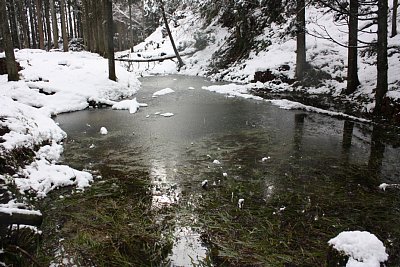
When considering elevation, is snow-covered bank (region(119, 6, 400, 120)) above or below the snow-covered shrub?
below

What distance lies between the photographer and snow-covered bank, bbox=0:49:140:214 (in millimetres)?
5816

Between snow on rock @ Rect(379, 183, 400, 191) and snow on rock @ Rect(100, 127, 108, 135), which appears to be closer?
snow on rock @ Rect(379, 183, 400, 191)

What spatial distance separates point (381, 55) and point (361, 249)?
8.51 m

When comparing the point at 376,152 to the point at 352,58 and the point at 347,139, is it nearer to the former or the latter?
the point at 347,139

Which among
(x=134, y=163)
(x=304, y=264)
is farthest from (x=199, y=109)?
(x=304, y=264)

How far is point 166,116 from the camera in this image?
1215cm

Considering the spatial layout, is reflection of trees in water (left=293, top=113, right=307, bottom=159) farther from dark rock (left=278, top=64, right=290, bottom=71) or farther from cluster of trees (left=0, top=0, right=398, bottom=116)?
dark rock (left=278, top=64, right=290, bottom=71)

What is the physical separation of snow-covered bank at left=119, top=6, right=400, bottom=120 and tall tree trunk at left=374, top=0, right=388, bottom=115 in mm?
274

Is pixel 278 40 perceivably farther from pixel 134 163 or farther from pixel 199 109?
pixel 134 163

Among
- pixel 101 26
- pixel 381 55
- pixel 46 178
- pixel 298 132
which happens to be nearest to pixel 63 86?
pixel 46 178

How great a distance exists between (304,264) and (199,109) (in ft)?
32.8

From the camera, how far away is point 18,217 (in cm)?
311

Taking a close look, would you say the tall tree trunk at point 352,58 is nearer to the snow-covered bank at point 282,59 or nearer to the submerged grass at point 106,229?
the snow-covered bank at point 282,59

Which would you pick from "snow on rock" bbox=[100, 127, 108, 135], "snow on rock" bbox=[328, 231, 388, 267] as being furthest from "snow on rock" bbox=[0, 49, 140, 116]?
"snow on rock" bbox=[328, 231, 388, 267]
